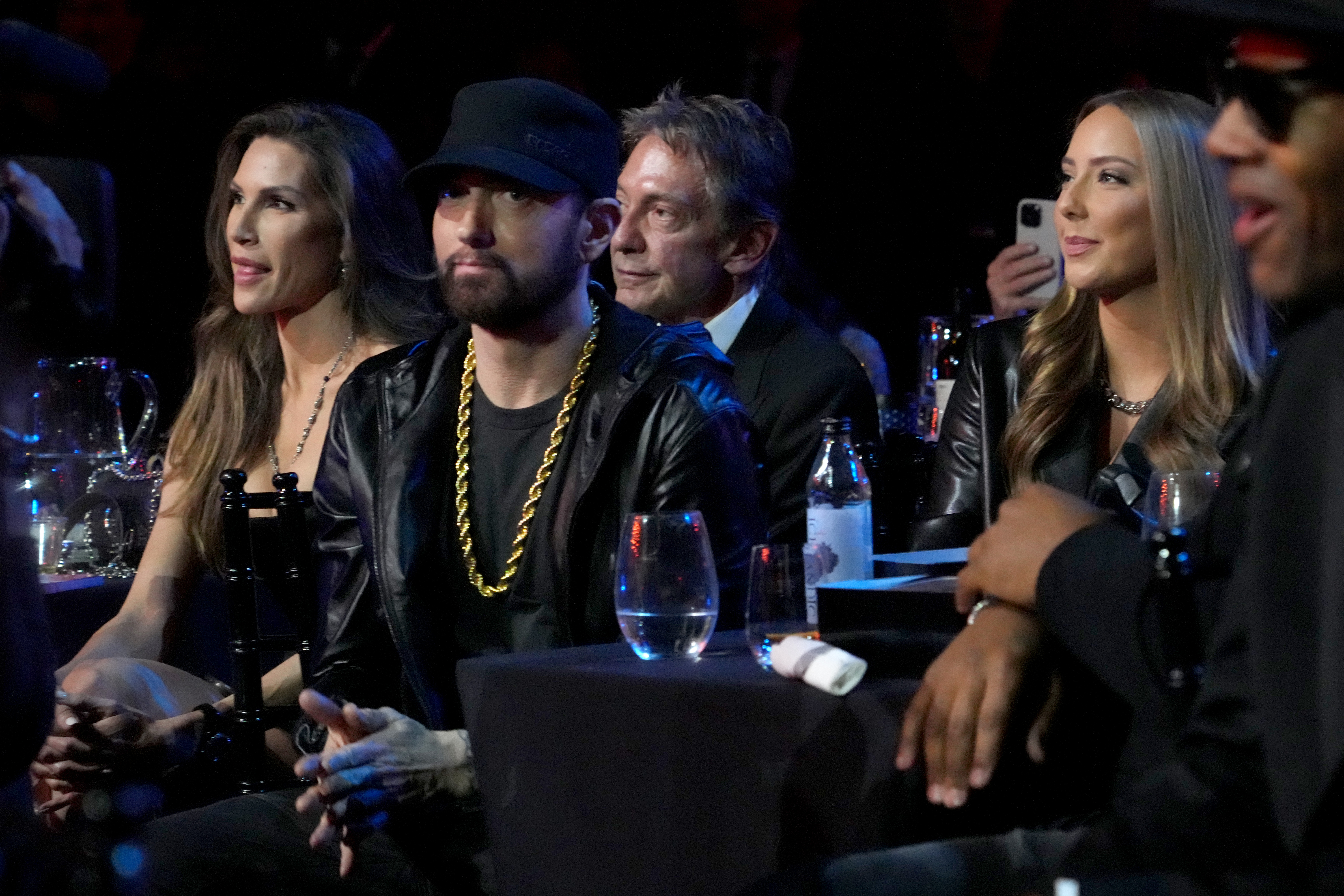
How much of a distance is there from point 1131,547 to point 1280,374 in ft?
1.04

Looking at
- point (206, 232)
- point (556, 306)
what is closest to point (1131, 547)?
point (556, 306)

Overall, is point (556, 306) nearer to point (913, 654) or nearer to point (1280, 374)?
point (913, 654)

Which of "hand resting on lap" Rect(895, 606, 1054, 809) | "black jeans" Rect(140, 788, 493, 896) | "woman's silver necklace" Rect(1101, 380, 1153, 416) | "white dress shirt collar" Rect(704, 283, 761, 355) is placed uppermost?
"white dress shirt collar" Rect(704, 283, 761, 355)

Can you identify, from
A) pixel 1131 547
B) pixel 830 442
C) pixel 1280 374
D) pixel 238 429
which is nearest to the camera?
pixel 1280 374

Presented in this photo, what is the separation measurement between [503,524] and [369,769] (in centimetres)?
73

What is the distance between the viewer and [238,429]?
3.97 m

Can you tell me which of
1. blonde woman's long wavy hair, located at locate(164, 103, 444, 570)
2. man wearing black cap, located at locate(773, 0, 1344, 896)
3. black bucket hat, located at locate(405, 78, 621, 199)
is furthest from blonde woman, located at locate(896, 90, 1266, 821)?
man wearing black cap, located at locate(773, 0, 1344, 896)

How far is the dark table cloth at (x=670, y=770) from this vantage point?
73.4 inches

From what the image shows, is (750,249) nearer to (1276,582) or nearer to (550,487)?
(550,487)

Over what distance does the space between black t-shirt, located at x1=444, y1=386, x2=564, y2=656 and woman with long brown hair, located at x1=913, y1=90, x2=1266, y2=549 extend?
88cm

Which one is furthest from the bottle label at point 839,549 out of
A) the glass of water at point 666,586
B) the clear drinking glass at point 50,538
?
the clear drinking glass at point 50,538

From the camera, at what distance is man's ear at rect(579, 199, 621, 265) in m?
3.19

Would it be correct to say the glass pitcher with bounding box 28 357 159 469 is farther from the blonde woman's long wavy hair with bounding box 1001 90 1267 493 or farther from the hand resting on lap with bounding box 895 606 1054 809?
the hand resting on lap with bounding box 895 606 1054 809

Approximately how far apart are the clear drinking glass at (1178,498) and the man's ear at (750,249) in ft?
8.97
